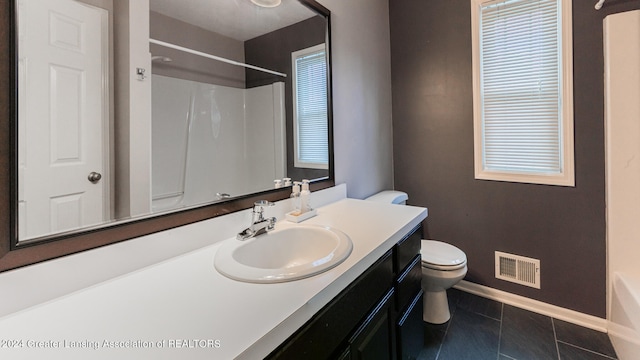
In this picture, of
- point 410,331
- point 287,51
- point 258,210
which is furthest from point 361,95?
point 410,331

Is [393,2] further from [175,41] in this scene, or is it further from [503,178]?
[175,41]

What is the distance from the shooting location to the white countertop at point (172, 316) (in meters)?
0.54

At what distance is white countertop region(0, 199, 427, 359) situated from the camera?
0.54 m

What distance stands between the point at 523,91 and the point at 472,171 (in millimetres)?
641

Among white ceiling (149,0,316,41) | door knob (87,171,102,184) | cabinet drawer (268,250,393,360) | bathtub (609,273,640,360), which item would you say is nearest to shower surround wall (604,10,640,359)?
bathtub (609,273,640,360)

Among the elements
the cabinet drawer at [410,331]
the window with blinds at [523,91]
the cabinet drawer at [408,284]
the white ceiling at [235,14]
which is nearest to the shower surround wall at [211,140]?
the white ceiling at [235,14]

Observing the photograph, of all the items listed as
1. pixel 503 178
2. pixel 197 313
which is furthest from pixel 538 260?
pixel 197 313

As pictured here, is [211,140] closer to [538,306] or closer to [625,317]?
[625,317]

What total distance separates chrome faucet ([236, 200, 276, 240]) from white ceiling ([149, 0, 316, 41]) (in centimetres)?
78

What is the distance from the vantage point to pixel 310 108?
1753 mm

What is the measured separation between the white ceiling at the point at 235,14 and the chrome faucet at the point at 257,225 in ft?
2.55

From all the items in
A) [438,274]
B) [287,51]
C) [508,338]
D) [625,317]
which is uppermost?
[287,51]

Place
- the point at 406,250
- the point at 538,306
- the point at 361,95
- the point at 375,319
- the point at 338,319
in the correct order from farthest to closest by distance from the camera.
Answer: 1. the point at 361,95
2. the point at 538,306
3. the point at 406,250
4. the point at 375,319
5. the point at 338,319

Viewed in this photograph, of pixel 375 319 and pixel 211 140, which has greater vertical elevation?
pixel 211 140
